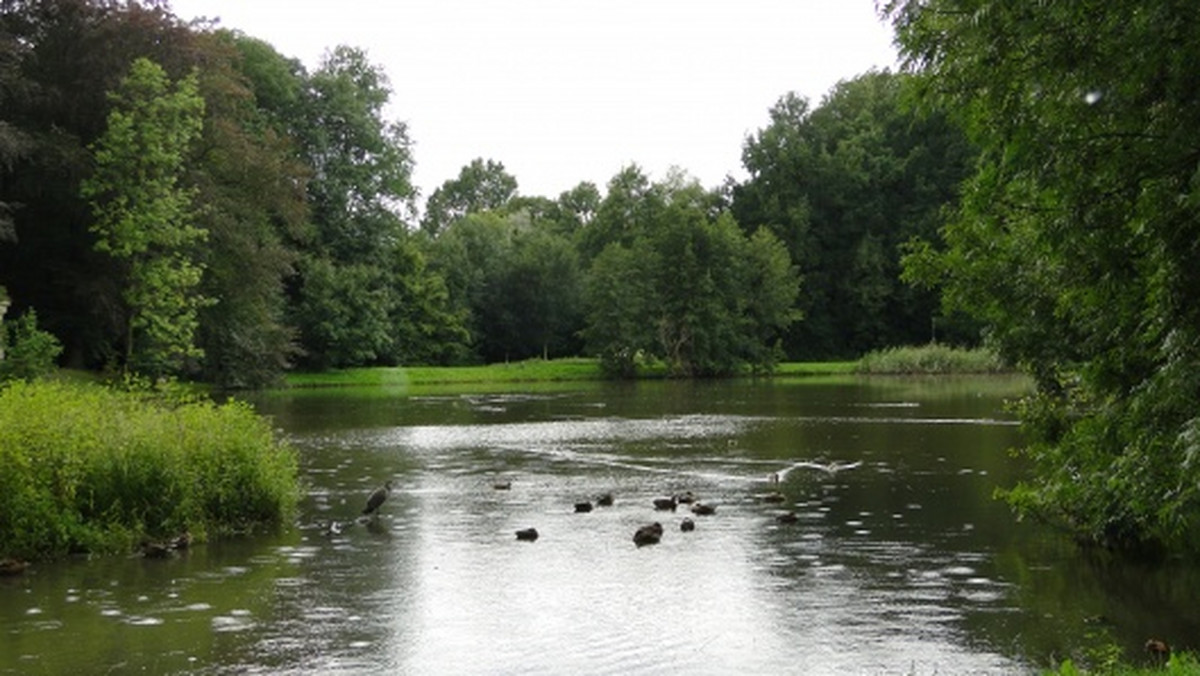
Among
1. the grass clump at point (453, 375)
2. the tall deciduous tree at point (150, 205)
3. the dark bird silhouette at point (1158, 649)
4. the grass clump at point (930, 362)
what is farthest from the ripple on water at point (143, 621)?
the grass clump at point (930, 362)

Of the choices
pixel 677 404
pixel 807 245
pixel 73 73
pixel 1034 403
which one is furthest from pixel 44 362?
pixel 807 245

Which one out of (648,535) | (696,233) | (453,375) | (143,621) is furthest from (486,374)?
(143,621)

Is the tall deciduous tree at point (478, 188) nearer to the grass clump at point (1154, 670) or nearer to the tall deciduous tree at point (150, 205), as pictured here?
the tall deciduous tree at point (150, 205)

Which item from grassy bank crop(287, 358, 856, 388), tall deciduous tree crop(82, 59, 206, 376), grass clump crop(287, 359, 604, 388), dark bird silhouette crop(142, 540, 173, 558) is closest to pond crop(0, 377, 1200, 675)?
dark bird silhouette crop(142, 540, 173, 558)

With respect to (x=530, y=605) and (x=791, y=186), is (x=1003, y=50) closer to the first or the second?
(x=530, y=605)

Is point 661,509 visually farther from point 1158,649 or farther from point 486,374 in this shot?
point 486,374

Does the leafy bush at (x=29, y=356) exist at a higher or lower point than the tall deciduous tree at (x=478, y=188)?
lower

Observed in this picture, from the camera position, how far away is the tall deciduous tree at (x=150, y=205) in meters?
48.0

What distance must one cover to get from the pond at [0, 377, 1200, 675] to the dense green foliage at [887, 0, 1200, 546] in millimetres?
1860

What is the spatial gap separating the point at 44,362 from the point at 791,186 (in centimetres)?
7077

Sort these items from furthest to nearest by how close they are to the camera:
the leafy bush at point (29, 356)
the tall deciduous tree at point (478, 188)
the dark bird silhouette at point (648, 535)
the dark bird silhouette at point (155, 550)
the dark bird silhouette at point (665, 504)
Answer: the tall deciduous tree at point (478, 188) → the leafy bush at point (29, 356) → the dark bird silhouette at point (665, 504) → the dark bird silhouette at point (648, 535) → the dark bird silhouette at point (155, 550)

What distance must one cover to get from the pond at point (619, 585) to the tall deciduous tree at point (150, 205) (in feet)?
77.2

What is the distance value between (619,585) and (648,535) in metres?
3.09

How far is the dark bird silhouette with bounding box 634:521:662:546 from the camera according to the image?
1875 centimetres
